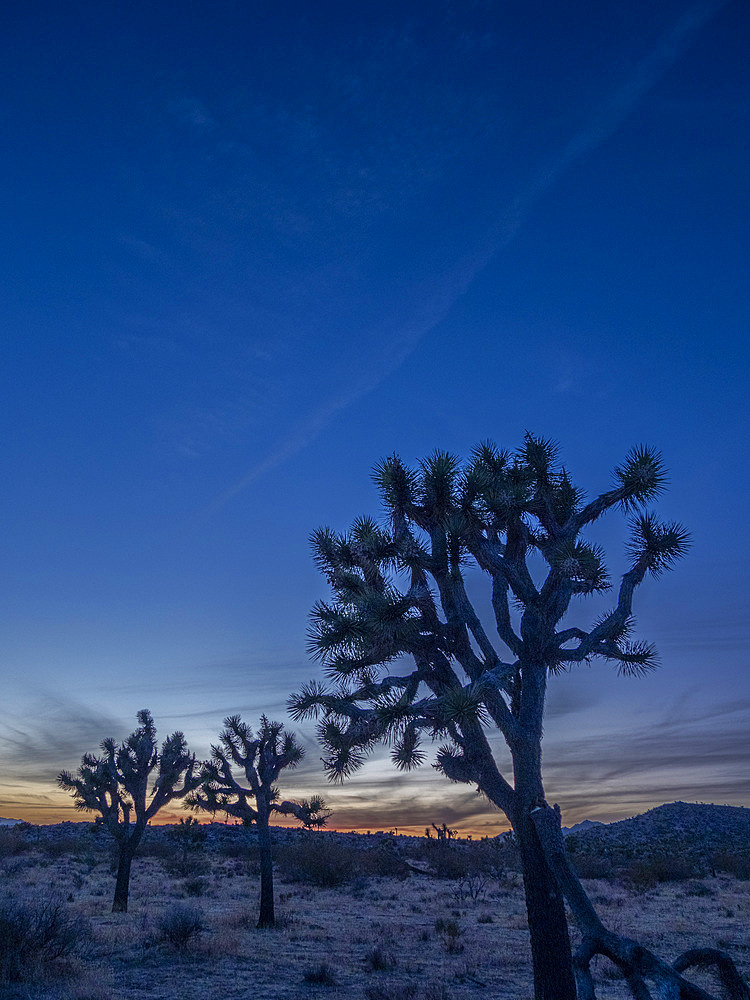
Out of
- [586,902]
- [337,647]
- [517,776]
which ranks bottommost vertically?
[586,902]

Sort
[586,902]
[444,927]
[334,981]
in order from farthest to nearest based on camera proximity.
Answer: [444,927] < [334,981] < [586,902]

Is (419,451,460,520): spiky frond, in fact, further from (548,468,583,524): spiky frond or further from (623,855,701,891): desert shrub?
(623,855,701,891): desert shrub

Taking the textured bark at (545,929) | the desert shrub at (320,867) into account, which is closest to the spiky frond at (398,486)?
the textured bark at (545,929)

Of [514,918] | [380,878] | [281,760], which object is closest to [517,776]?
[281,760]

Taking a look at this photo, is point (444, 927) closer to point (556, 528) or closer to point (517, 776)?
point (517, 776)

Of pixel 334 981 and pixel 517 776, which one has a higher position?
pixel 517 776

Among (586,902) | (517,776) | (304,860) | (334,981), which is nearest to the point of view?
(586,902)

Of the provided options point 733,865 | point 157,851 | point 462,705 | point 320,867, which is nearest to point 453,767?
point 462,705

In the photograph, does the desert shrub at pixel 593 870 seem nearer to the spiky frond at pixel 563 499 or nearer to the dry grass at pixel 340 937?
the dry grass at pixel 340 937

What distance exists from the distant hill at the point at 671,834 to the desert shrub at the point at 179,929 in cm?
3431

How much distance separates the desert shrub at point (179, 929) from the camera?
42.8ft

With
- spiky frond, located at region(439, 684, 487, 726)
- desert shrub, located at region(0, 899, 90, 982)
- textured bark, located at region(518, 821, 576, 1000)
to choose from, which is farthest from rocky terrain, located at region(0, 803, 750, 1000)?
spiky frond, located at region(439, 684, 487, 726)

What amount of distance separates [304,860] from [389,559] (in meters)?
25.7

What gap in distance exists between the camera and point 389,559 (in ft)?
35.1
